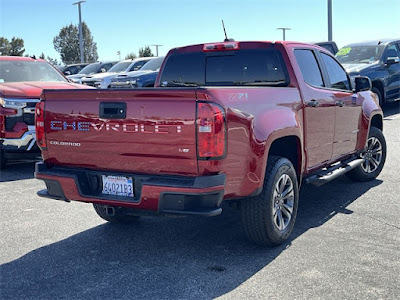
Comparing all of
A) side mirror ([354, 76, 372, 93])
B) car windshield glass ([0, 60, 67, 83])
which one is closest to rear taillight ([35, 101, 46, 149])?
side mirror ([354, 76, 372, 93])

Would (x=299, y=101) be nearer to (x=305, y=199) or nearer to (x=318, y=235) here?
(x=318, y=235)

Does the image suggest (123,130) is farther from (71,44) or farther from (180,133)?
(71,44)

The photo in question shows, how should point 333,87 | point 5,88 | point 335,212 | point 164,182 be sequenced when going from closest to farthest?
point 164,182 → point 335,212 → point 333,87 → point 5,88

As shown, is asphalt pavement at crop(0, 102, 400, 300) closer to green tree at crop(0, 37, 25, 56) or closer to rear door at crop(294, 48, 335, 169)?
rear door at crop(294, 48, 335, 169)

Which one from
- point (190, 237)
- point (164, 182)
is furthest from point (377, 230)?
point (164, 182)

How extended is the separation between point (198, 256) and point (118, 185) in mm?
916

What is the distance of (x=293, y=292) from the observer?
11.8 ft

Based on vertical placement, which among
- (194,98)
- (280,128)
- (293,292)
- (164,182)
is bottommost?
(293,292)

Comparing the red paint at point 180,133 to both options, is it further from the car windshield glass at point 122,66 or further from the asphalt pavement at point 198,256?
the car windshield glass at point 122,66

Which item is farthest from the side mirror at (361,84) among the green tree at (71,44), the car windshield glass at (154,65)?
the green tree at (71,44)

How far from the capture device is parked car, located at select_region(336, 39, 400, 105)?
12905mm

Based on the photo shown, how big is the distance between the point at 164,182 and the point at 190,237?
3.92 feet

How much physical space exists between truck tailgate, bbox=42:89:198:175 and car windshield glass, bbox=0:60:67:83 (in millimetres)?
5310

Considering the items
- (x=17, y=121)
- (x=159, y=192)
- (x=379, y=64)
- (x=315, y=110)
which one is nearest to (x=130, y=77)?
(x=379, y=64)
